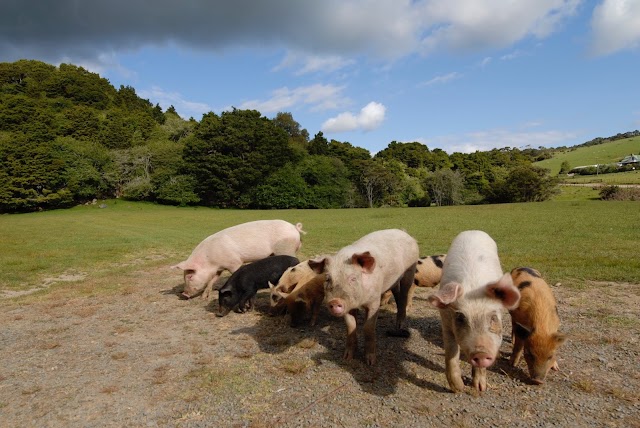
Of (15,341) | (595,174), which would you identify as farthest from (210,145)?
(595,174)

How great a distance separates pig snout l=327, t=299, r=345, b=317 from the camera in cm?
459

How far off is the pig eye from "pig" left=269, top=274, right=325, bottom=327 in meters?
3.25

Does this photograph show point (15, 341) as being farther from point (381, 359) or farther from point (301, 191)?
point (301, 191)

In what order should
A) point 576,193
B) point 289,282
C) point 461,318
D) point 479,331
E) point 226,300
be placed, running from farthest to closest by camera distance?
point 576,193
point 226,300
point 289,282
point 461,318
point 479,331

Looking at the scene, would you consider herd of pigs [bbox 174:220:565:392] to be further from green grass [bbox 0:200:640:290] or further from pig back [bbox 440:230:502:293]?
green grass [bbox 0:200:640:290]

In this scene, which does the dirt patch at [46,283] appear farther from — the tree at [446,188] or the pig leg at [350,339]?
the tree at [446,188]

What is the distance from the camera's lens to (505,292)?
3.65 m

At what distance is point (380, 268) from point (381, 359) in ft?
4.24

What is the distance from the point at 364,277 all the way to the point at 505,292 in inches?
71.2

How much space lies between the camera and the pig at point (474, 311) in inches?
143

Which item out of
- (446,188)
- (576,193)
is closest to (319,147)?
(446,188)

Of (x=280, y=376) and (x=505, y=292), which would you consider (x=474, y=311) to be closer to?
(x=505, y=292)

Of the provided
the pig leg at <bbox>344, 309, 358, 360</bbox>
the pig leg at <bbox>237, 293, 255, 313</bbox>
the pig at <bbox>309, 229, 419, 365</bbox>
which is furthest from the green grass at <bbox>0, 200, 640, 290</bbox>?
the pig leg at <bbox>344, 309, 358, 360</bbox>

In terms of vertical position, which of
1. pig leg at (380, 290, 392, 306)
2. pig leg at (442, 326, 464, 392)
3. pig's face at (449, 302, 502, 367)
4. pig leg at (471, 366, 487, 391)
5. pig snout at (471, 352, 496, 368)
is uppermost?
pig's face at (449, 302, 502, 367)
